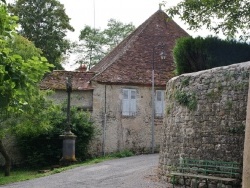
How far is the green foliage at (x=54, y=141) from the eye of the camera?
21.3 metres

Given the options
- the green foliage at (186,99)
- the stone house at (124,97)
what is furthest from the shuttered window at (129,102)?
the green foliage at (186,99)

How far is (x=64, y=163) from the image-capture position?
1880 centimetres

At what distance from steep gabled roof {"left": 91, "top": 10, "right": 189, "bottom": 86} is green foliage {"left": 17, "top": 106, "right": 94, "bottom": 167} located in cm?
269

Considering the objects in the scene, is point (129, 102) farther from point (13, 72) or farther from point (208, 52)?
point (13, 72)

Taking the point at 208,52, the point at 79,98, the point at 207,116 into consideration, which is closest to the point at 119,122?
the point at 79,98

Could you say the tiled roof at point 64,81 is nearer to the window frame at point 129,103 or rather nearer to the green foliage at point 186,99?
the window frame at point 129,103

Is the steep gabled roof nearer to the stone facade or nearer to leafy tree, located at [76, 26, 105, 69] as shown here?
the stone facade

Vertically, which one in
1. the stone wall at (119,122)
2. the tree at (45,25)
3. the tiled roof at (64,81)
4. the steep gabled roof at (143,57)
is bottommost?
the stone wall at (119,122)

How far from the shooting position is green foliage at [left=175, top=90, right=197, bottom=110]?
39.7ft

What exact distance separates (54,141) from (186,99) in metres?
10.9

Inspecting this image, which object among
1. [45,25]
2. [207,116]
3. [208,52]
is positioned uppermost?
[45,25]

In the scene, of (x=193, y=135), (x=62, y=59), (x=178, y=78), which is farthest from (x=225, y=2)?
(x=62, y=59)

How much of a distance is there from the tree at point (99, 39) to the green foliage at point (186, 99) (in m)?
29.0

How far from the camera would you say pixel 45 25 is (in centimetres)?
3416
